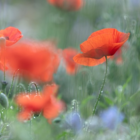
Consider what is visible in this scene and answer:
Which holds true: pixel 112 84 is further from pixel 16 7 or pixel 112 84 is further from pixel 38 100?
pixel 16 7

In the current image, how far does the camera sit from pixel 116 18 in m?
2.50

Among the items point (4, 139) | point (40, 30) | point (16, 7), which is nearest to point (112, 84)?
point (4, 139)

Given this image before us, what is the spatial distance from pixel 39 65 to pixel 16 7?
442 centimetres

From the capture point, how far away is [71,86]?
2.07 meters

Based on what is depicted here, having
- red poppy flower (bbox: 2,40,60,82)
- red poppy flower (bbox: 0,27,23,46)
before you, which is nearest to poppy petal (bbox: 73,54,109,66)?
red poppy flower (bbox: 0,27,23,46)

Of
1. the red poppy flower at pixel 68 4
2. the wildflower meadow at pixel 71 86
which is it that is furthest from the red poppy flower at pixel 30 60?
the red poppy flower at pixel 68 4

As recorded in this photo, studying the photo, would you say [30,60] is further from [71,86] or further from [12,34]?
[71,86]

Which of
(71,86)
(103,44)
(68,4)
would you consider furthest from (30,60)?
(68,4)

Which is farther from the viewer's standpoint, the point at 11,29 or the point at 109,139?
the point at 11,29

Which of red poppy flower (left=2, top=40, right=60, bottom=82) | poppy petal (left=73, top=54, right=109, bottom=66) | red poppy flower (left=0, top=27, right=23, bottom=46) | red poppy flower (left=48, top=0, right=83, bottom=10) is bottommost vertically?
red poppy flower (left=48, top=0, right=83, bottom=10)

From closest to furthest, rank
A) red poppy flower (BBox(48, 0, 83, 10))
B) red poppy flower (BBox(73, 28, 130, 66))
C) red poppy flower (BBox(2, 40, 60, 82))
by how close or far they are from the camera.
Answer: red poppy flower (BBox(2, 40, 60, 82)) < red poppy flower (BBox(73, 28, 130, 66)) < red poppy flower (BBox(48, 0, 83, 10))

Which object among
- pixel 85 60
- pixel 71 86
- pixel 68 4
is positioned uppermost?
pixel 85 60

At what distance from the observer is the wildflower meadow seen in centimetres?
81

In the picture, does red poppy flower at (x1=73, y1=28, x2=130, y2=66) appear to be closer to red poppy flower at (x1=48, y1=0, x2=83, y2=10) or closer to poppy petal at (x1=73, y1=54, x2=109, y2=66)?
poppy petal at (x1=73, y1=54, x2=109, y2=66)
